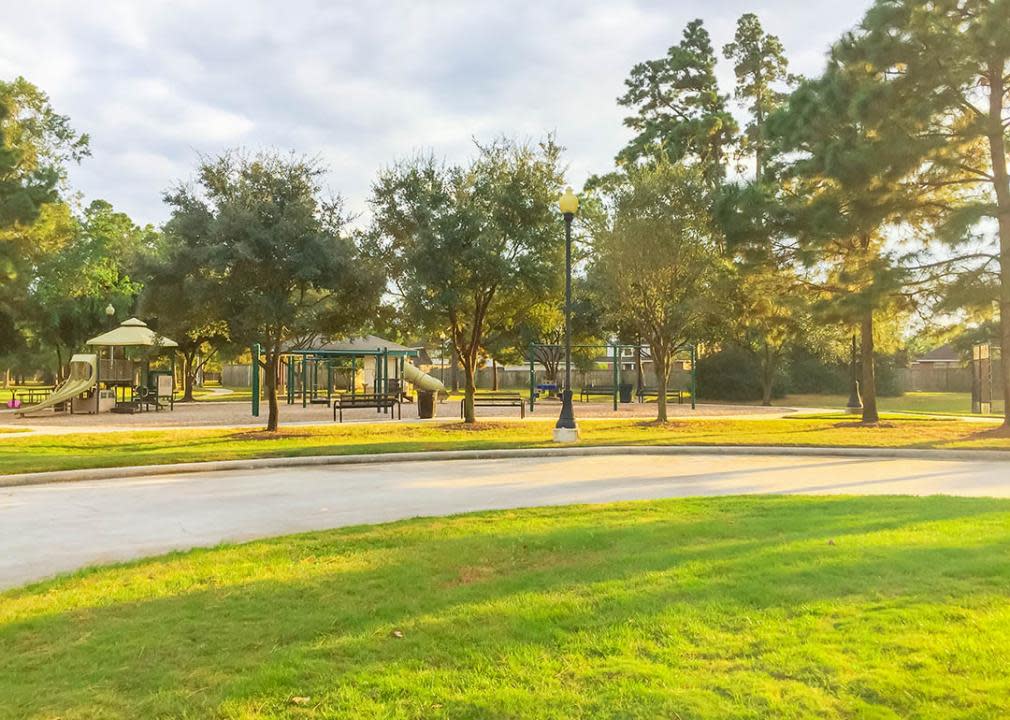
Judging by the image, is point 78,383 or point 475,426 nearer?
point 475,426

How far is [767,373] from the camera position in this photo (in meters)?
35.5

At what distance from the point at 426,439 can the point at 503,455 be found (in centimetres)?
310

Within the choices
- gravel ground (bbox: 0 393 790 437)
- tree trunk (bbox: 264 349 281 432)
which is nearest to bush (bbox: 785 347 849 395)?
gravel ground (bbox: 0 393 790 437)

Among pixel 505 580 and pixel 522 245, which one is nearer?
pixel 505 580

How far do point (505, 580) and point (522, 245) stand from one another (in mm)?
15164

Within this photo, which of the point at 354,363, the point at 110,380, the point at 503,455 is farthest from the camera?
the point at 354,363

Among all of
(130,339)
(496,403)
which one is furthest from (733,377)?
(130,339)

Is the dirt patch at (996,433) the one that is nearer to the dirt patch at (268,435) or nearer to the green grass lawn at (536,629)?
the green grass lawn at (536,629)

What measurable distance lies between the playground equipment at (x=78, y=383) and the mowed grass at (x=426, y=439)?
1000 cm

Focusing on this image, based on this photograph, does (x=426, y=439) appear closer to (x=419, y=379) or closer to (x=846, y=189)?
(x=846, y=189)

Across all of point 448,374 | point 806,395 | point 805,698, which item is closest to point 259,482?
point 805,698

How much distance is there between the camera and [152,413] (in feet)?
88.7

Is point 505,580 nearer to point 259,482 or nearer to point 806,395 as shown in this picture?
point 259,482

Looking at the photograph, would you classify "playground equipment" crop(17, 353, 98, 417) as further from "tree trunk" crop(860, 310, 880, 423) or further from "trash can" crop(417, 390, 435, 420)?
"tree trunk" crop(860, 310, 880, 423)
